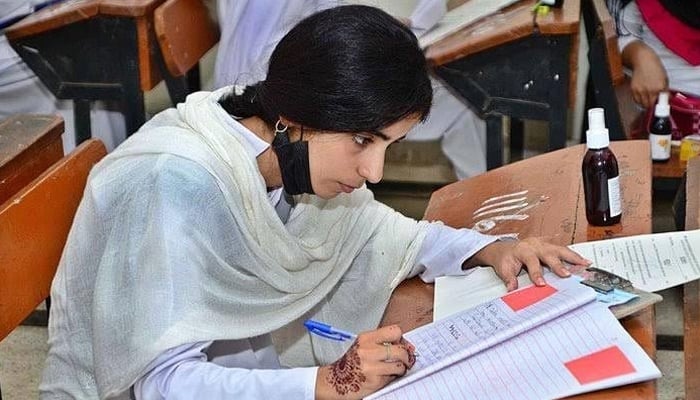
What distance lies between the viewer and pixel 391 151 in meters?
3.67

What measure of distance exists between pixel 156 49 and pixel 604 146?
1.54 meters

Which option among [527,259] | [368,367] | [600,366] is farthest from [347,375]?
[527,259]

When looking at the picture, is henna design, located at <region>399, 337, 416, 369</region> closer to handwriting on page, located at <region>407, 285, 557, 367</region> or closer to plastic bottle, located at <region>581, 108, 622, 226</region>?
handwriting on page, located at <region>407, 285, 557, 367</region>

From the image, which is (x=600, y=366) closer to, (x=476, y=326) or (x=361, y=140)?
(x=476, y=326)

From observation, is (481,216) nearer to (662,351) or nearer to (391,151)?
(662,351)

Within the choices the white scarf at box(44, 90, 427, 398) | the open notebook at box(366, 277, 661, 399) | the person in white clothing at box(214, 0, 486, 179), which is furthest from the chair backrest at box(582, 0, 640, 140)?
the open notebook at box(366, 277, 661, 399)

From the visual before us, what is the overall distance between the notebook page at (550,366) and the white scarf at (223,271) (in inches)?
12.8

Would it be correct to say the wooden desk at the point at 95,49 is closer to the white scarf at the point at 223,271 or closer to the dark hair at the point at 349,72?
the white scarf at the point at 223,271

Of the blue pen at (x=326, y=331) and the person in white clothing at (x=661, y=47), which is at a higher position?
the blue pen at (x=326, y=331)

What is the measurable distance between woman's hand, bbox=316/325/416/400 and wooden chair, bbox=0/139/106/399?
50 cm

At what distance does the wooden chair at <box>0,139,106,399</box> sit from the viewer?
148 centimetres

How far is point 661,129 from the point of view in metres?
2.90

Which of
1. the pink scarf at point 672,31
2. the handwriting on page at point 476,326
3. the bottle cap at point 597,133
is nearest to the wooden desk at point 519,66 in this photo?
the pink scarf at point 672,31

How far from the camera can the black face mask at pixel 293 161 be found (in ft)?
4.77
